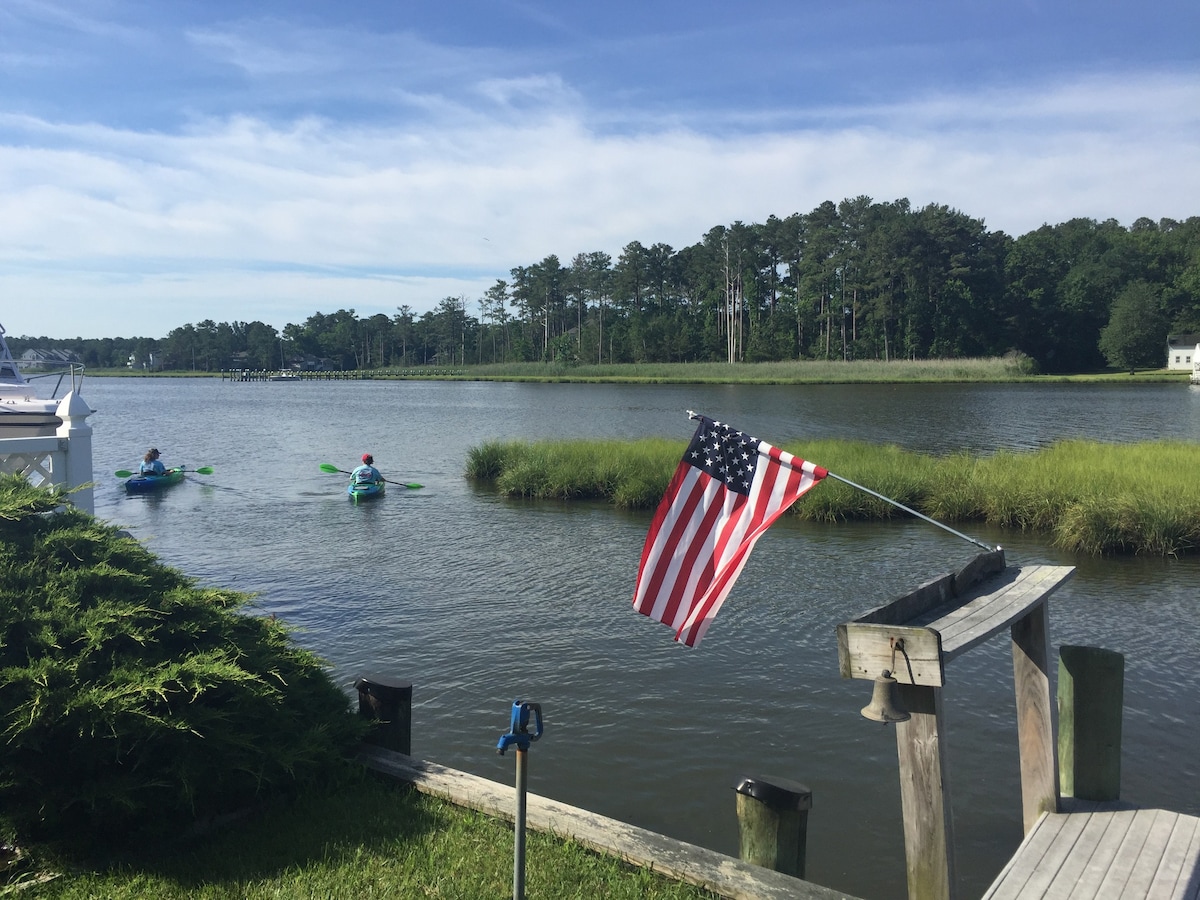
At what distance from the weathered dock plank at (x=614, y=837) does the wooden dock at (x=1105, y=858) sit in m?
0.95

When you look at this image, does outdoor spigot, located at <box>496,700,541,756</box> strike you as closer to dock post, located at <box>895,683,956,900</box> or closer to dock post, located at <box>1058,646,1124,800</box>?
dock post, located at <box>895,683,956,900</box>

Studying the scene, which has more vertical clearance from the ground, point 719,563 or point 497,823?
point 719,563

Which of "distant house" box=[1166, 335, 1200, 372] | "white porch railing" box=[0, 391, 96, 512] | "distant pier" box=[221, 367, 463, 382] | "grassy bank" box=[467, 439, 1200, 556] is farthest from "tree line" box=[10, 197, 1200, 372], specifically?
"white porch railing" box=[0, 391, 96, 512]

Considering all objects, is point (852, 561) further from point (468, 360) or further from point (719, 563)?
point (468, 360)

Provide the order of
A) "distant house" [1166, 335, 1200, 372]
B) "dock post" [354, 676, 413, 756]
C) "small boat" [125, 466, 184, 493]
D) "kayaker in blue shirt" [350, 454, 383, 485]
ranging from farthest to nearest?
1. "distant house" [1166, 335, 1200, 372]
2. "small boat" [125, 466, 184, 493]
3. "kayaker in blue shirt" [350, 454, 383, 485]
4. "dock post" [354, 676, 413, 756]

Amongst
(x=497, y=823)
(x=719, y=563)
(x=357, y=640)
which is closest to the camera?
(x=497, y=823)

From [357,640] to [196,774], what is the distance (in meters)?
6.55

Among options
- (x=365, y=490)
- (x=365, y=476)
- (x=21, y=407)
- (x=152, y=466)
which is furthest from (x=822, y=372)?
(x=21, y=407)

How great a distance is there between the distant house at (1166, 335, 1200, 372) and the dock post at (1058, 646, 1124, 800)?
102 metres

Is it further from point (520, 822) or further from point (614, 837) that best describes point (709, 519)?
point (520, 822)

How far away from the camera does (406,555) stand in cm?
1656

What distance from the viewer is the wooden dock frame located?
416 centimetres

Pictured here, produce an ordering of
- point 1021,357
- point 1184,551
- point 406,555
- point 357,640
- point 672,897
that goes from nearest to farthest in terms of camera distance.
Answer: point 672,897, point 357,640, point 1184,551, point 406,555, point 1021,357

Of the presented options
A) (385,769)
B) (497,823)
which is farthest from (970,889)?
(385,769)
